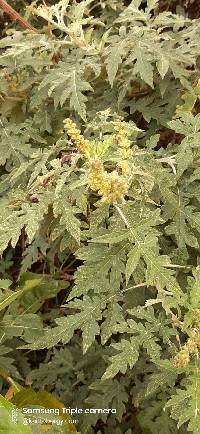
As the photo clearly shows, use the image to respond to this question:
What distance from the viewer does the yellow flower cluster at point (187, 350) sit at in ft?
4.56

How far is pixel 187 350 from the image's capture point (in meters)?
1.40

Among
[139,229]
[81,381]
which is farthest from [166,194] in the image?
[81,381]

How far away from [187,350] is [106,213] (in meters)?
0.40

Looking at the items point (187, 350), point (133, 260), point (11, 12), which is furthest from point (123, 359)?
point (11, 12)

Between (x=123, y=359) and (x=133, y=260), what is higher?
(x=133, y=260)

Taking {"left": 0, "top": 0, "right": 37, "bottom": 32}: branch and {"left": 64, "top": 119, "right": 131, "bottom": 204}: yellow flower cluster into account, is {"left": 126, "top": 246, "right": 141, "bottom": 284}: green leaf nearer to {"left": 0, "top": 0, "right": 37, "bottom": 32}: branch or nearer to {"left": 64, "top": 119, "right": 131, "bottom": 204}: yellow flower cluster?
{"left": 64, "top": 119, "right": 131, "bottom": 204}: yellow flower cluster

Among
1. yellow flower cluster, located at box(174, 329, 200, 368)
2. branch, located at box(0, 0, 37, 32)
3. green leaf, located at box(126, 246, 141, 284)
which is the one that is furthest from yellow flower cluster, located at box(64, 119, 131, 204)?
branch, located at box(0, 0, 37, 32)

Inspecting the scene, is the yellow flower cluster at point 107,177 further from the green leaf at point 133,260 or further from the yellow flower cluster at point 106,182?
the green leaf at point 133,260

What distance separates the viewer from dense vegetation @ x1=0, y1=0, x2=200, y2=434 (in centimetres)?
144

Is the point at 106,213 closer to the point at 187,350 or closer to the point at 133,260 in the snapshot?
the point at 133,260

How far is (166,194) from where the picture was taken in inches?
64.9

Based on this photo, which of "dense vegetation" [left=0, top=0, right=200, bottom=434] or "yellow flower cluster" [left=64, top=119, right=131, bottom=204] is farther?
"dense vegetation" [left=0, top=0, right=200, bottom=434]

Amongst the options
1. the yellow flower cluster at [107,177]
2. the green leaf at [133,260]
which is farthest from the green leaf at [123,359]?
the yellow flower cluster at [107,177]

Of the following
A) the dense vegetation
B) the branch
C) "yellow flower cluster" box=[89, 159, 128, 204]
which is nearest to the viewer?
"yellow flower cluster" box=[89, 159, 128, 204]
